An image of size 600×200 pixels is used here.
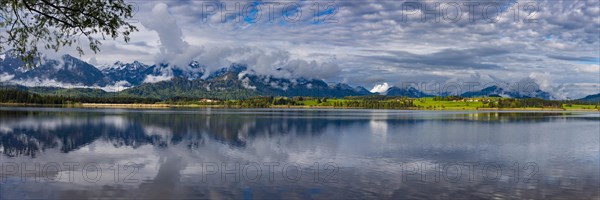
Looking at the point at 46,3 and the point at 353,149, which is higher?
the point at 46,3

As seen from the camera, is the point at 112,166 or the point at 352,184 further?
the point at 112,166

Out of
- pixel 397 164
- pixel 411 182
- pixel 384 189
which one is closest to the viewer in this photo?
pixel 384 189

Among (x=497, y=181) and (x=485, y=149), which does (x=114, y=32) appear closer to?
(x=497, y=181)

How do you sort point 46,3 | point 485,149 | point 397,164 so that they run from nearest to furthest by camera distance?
point 46,3
point 397,164
point 485,149

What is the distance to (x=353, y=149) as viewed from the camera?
156ft

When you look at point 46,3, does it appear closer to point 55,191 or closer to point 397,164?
point 55,191

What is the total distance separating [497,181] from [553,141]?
36755 mm

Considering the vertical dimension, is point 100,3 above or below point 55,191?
above

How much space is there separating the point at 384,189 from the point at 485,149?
2780 cm

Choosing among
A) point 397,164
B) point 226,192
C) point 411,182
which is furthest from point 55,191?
point 397,164

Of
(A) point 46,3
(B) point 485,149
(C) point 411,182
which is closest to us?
(A) point 46,3

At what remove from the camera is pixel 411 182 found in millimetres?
28766

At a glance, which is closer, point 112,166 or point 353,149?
point 112,166

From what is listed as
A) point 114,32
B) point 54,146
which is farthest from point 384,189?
point 54,146
